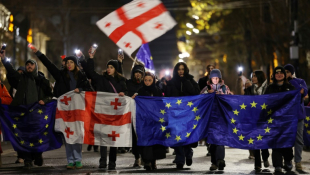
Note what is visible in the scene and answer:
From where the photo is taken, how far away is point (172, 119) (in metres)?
10.6

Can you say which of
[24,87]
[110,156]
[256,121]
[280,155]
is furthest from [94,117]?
[280,155]

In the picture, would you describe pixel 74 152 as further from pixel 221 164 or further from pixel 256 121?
pixel 256 121

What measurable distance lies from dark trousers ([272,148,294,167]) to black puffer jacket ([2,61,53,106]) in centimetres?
450

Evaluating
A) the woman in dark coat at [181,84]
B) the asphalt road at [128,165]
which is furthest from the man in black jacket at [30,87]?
the woman in dark coat at [181,84]

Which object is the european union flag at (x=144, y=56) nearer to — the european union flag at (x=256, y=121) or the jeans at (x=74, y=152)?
the jeans at (x=74, y=152)

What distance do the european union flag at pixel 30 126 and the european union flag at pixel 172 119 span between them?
1.74 m

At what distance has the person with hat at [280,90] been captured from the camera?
1002cm

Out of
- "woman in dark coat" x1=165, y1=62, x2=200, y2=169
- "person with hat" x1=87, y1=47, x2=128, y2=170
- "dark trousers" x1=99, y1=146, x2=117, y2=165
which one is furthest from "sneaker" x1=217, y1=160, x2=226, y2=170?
"person with hat" x1=87, y1=47, x2=128, y2=170

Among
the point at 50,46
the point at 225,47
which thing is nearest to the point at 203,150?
the point at 225,47

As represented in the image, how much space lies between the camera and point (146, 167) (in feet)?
33.8

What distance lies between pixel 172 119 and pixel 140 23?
2754mm

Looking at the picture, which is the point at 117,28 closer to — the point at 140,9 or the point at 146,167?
the point at 140,9

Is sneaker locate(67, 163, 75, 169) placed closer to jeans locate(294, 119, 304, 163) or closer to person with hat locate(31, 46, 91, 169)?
person with hat locate(31, 46, 91, 169)

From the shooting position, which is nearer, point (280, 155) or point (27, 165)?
point (280, 155)
